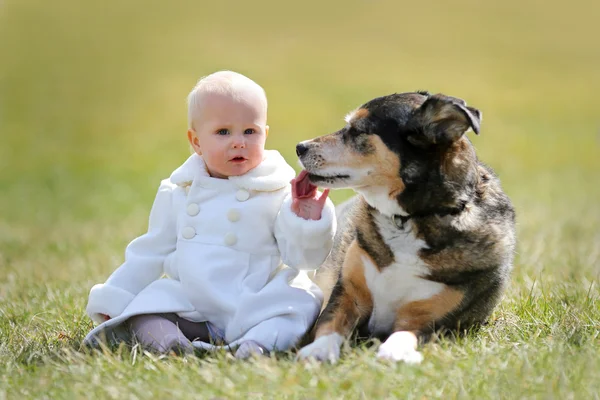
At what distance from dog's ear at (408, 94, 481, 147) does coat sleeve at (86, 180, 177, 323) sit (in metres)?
1.48

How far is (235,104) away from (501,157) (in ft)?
43.8

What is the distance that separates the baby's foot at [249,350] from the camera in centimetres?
405

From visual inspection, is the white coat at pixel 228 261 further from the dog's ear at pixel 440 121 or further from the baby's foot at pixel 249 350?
the dog's ear at pixel 440 121

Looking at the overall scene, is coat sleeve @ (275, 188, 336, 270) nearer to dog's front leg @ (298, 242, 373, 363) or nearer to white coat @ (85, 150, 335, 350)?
white coat @ (85, 150, 335, 350)

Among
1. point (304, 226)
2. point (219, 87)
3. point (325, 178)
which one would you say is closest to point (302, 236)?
point (304, 226)

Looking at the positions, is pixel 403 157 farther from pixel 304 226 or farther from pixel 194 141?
pixel 194 141

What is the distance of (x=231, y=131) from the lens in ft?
14.7

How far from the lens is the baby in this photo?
4.38 meters

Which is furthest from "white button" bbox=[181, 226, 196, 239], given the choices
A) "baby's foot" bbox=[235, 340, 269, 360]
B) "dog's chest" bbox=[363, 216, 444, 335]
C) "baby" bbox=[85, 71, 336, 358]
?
"dog's chest" bbox=[363, 216, 444, 335]

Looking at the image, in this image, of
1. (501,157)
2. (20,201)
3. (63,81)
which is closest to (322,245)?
(20,201)

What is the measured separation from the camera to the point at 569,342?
4.25 m

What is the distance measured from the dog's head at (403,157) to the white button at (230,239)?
54 cm

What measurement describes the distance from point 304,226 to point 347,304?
526 millimetres

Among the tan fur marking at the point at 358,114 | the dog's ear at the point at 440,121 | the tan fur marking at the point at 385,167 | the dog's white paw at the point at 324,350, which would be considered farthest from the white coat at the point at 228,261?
the dog's ear at the point at 440,121
